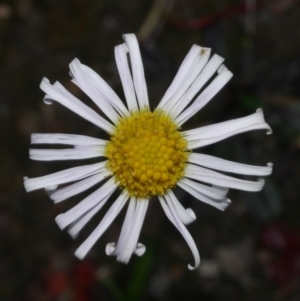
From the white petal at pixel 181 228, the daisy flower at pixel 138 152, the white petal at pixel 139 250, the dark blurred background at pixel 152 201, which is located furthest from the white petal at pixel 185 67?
the dark blurred background at pixel 152 201

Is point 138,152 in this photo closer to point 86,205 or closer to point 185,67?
point 86,205

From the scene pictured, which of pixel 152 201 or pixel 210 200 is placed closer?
pixel 210 200

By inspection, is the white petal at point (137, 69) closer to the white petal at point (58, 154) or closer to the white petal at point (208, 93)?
the white petal at point (208, 93)

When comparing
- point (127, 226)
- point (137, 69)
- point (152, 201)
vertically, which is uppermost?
point (137, 69)

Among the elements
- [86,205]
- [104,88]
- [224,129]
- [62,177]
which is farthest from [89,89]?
[224,129]

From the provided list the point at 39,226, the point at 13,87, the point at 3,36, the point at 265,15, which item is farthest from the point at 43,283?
the point at 265,15

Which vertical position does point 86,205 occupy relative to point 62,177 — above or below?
below
